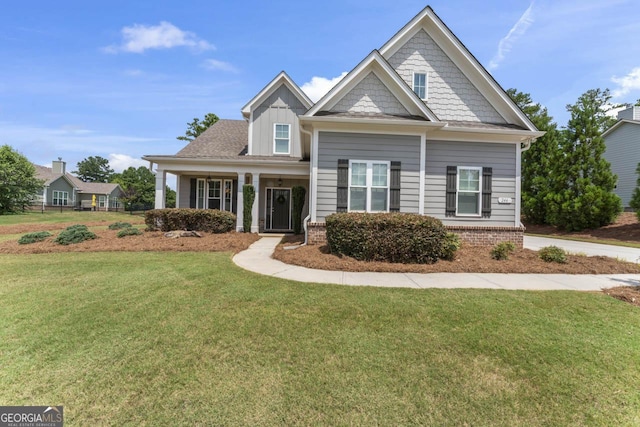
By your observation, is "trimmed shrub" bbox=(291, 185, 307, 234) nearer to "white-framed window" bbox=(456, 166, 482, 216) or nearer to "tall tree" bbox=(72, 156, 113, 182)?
"white-framed window" bbox=(456, 166, 482, 216)

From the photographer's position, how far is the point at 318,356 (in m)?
2.96

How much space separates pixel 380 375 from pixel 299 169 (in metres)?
10.7

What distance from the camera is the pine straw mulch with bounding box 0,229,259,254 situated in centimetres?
848

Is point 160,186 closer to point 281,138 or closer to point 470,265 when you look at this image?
point 281,138

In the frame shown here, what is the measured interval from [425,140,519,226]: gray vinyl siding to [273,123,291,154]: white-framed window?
7.45 metres

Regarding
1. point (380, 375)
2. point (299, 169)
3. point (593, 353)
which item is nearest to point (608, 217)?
point (299, 169)

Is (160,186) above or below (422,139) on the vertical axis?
below

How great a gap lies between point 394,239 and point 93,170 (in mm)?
124051

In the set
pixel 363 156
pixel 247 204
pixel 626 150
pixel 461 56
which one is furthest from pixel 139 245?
pixel 626 150

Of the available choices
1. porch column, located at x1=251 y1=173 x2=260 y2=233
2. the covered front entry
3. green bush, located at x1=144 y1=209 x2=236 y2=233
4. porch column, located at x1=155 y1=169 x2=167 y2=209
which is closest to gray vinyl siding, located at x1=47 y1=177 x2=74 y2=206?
porch column, located at x1=155 y1=169 x2=167 y2=209

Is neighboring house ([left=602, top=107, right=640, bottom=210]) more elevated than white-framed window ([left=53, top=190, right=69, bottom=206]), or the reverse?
neighboring house ([left=602, top=107, right=640, bottom=210])

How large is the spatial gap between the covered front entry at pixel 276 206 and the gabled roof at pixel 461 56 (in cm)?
779

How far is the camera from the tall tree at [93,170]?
325 feet

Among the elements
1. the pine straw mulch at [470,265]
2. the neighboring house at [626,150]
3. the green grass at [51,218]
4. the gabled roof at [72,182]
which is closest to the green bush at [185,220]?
the pine straw mulch at [470,265]
